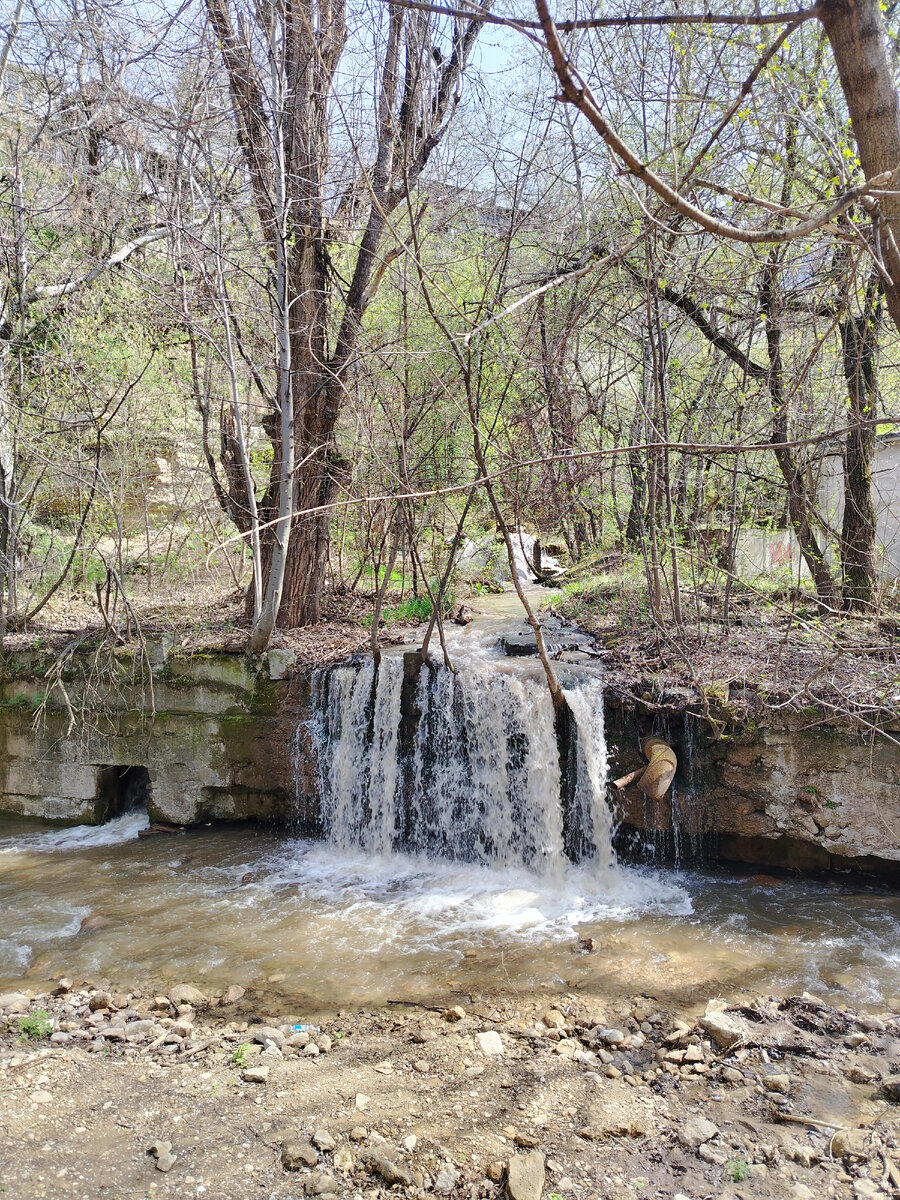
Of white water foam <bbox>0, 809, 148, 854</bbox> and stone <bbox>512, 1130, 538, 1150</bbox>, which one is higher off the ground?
white water foam <bbox>0, 809, 148, 854</bbox>

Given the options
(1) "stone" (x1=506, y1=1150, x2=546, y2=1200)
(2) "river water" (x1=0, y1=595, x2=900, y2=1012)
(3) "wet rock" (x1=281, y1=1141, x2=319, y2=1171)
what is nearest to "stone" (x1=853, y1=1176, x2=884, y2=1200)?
(1) "stone" (x1=506, y1=1150, x2=546, y2=1200)

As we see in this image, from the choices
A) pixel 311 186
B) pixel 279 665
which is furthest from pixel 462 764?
pixel 311 186

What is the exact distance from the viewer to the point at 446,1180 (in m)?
2.67

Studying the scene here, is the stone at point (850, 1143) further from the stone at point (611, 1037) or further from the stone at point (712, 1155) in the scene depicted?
the stone at point (611, 1037)

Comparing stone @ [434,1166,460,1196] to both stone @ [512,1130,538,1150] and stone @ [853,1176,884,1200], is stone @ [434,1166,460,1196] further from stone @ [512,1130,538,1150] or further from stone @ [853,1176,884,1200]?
stone @ [853,1176,884,1200]

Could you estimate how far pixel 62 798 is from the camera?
7234mm

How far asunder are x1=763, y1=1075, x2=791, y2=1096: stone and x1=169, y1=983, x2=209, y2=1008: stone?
279 centimetres

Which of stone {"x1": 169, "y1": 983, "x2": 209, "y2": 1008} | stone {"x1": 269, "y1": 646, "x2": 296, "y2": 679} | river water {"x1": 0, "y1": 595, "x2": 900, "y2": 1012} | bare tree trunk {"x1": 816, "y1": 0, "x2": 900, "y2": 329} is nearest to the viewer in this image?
bare tree trunk {"x1": 816, "y1": 0, "x2": 900, "y2": 329}

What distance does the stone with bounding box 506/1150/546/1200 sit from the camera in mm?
2586

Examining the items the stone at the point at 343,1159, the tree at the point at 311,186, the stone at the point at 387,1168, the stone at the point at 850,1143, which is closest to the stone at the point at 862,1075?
the stone at the point at 850,1143

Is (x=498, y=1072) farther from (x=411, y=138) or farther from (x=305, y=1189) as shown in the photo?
(x=411, y=138)

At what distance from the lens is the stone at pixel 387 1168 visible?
2650 mm

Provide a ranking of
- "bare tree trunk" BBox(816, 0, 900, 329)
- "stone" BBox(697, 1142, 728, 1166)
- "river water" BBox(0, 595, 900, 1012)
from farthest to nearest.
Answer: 1. "river water" BBox(0, 595, 900, 1012)
2. "stone" BBox(697, 1142, 728, 1166)
3. "bare tree trunk" BBox(816, 0, 900, 329)

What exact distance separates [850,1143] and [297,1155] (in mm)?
1980
